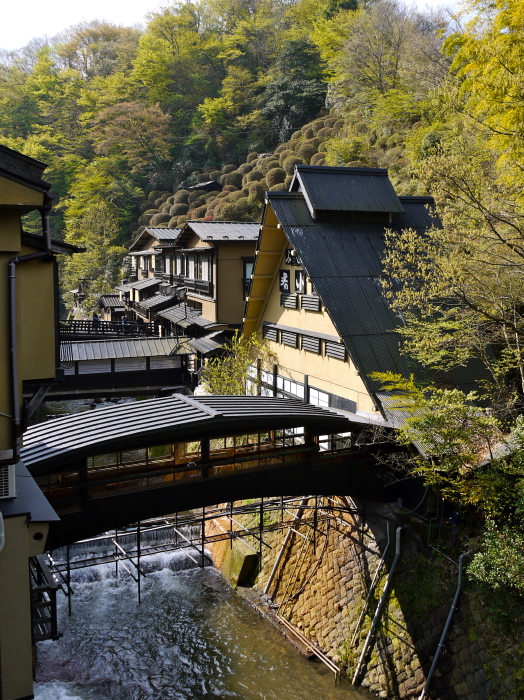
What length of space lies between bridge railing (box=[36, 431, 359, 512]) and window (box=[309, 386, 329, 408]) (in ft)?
11.3

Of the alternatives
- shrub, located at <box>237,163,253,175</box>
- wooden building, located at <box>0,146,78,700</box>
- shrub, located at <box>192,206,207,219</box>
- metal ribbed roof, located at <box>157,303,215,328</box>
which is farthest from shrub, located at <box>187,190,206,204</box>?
wooden building, located at <box>0,146,78,700</box>

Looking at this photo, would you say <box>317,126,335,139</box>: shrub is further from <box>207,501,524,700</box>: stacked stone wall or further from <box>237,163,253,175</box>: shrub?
<box>207,501,524,700</box>: stacked stone wall

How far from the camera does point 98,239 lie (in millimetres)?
53312

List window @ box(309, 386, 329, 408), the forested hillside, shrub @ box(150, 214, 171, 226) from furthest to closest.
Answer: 1. shrub @ box(150, 214, 171, 226)
2. the forested hillside
3. window @ box(309, 386, 329, 408)

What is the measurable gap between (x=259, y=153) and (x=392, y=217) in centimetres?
4380

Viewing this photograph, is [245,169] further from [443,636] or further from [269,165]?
[443,636]

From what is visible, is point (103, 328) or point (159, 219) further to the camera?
point (159, 219)

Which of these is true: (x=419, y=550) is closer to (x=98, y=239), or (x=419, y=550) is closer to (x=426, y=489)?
(x=426, y=489)

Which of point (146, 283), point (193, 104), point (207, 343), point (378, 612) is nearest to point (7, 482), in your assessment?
point (378, 612)

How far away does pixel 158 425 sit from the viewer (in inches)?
491

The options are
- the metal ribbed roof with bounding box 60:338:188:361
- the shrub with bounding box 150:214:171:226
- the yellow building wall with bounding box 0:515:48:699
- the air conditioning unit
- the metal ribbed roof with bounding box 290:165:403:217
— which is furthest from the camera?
the shrub with bounding box 150:214:171:226

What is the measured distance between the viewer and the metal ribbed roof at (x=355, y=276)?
17234 millimetres

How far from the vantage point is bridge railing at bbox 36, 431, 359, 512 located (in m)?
12.2

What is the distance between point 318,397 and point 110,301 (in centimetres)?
3591
